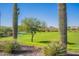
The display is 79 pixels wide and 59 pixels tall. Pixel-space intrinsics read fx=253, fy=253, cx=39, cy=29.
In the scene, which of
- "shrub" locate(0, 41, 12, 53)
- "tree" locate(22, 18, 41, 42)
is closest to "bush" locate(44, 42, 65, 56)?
"tree" locate(22, 18, 41, 42)

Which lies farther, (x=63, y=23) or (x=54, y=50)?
(x=63, y=23)

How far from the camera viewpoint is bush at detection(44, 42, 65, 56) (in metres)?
4.06

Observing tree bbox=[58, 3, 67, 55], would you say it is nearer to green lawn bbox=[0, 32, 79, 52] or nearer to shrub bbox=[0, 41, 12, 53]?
green lawn bbox=[0, 32, 79, 52]

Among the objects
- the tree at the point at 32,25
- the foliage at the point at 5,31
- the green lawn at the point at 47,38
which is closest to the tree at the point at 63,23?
the green lawn at the point at 47,38

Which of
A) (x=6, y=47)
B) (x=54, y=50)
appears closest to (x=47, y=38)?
(x=54, y=50)

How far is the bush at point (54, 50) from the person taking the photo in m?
4.06

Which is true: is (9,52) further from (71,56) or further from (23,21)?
(71,56)

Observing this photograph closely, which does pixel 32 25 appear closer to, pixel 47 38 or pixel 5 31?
pixel 47 38

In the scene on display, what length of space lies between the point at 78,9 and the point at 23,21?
0.93 meters

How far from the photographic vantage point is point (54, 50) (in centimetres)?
405

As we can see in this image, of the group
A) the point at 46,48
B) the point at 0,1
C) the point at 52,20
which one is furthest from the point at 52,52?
the point at 0,1

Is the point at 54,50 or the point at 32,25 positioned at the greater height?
the point at 32,25

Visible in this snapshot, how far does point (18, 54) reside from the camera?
418 cm

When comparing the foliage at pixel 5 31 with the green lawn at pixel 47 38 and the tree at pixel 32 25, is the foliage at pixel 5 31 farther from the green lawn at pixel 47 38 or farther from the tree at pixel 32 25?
the tree at pixel 32 25
